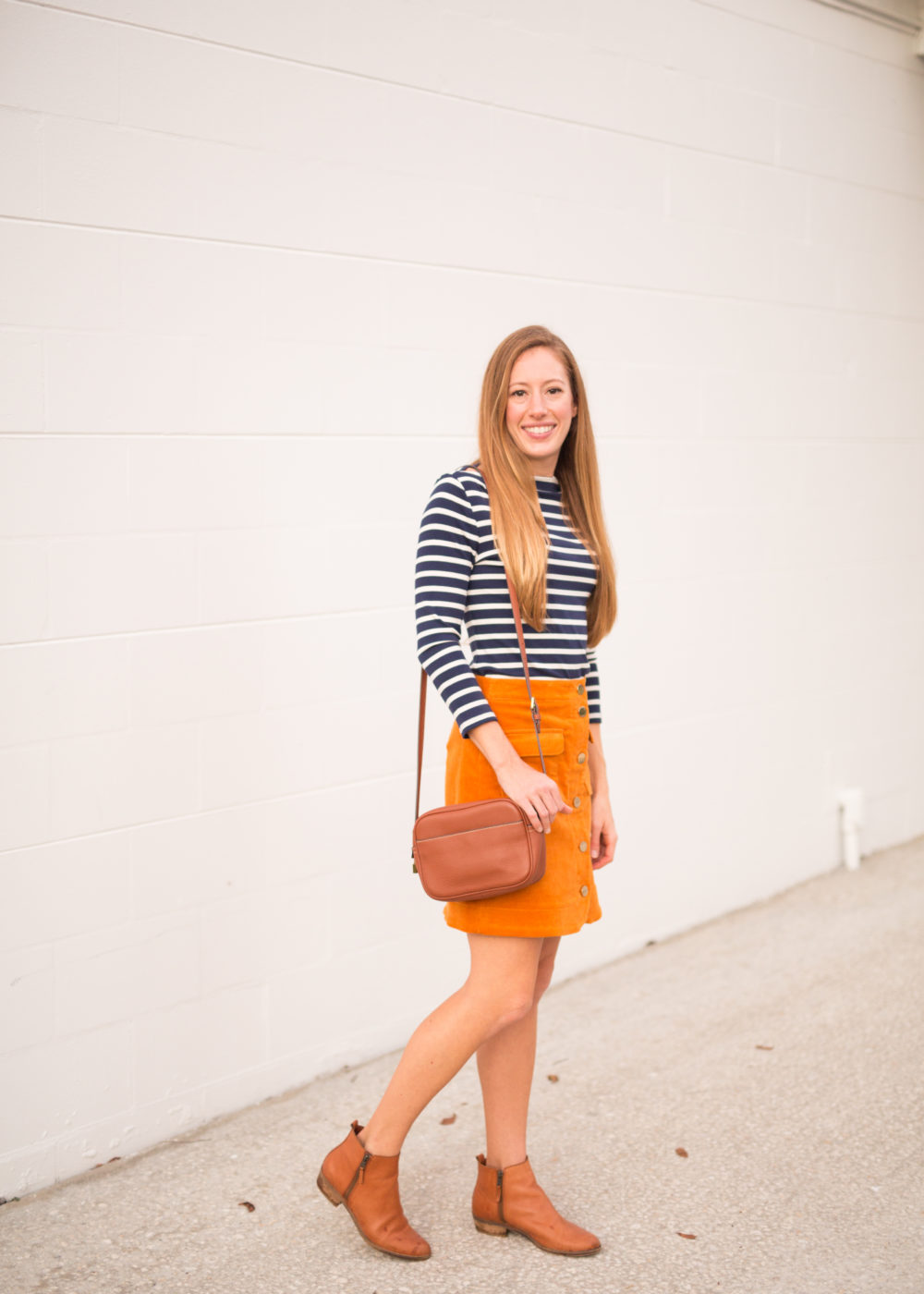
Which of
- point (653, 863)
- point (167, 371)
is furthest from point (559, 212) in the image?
point (653, 863)

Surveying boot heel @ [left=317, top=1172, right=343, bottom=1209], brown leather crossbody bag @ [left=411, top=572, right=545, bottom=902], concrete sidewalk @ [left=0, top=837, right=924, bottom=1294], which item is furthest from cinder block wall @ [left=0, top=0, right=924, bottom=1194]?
brown leather crossbody bag @ [left=411, top=572, right=545, bottom=902]

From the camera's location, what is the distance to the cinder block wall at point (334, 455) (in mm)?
2402

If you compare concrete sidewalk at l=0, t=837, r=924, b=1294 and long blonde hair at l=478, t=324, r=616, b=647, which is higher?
long blonde hair at l=478, t=324, r=616, b=647

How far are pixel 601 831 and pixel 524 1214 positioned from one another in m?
0.73

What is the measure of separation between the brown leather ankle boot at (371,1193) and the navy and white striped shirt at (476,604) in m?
0.81

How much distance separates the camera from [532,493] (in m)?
2.08

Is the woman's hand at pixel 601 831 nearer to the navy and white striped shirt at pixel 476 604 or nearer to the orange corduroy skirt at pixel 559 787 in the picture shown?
the orange corduroy skirt at pixel 559 787

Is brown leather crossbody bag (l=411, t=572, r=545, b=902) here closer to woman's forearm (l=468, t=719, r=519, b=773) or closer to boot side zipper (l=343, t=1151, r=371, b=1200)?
woman's forearm (l=468, t=719, r=519, b=773)

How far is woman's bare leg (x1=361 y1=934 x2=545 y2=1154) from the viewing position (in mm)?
2029

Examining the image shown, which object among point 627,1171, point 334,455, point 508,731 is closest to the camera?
point 508,731

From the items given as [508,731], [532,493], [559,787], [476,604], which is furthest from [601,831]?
[532,493]

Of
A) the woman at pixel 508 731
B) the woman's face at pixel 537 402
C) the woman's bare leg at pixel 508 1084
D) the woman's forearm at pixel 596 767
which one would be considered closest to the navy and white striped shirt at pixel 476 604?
the woman at pixel 508 731

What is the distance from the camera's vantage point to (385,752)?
9.87 feet

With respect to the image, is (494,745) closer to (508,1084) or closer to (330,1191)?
(508,1084)
